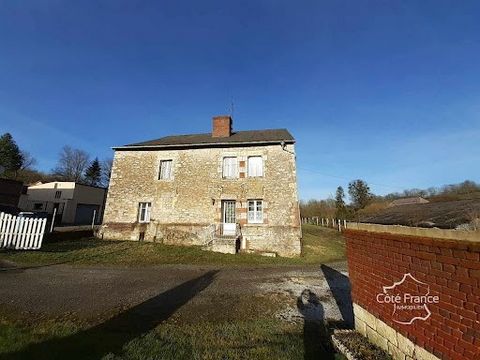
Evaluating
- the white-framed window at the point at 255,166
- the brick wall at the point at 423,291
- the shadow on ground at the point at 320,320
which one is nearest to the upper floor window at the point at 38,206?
the white-framed window at the point at 255,166

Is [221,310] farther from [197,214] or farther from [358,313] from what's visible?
[197,214]

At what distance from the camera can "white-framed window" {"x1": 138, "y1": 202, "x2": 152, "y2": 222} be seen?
57.6 feet

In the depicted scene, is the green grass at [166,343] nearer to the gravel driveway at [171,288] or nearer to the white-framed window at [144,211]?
the gravel driveway at [171,288]

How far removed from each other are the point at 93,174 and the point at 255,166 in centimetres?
5300

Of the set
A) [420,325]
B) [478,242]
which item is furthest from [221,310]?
[478,242]

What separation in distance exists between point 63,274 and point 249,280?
614 centimetres

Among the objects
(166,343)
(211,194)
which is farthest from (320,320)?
(211,194)

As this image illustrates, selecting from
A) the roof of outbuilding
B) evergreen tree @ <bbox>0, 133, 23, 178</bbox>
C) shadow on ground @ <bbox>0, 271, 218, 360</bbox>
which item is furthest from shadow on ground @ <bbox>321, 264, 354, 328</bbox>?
evergreen tree @ <bbox>0, 133, 23, 178</bbox>

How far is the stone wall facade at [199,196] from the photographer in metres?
15.5

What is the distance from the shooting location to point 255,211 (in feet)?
52.6

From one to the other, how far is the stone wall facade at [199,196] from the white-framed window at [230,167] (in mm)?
268

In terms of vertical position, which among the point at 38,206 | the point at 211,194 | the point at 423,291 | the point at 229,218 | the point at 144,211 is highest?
the point at 38,206

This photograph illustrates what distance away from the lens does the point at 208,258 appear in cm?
1292

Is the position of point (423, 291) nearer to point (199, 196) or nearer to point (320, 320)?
point (320, 320)
